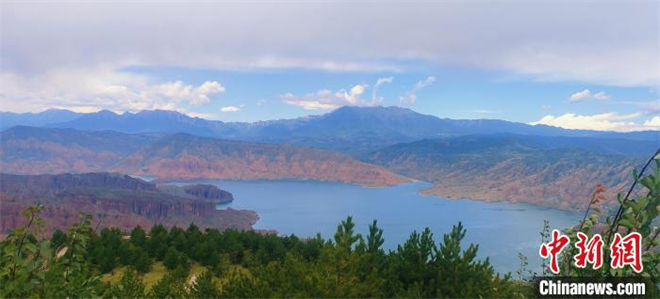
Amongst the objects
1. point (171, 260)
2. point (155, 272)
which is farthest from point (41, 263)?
point (155, 272)

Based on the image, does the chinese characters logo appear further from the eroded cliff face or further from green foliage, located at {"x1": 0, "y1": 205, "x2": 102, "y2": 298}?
the eroded cliff face

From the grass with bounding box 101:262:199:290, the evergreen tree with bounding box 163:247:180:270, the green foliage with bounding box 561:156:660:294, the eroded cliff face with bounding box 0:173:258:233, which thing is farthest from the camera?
the eroded cliff face with bounding box 0:173:258:233

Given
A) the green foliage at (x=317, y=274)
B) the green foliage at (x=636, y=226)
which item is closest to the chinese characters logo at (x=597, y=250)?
the green foliage at (x=636, y=226)

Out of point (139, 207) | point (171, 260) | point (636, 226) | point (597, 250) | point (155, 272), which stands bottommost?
point (139, 207)

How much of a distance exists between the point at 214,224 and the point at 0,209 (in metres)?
69.4

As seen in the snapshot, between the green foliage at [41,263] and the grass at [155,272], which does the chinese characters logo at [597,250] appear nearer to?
the green foliage at [41,263]

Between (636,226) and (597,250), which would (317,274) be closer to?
(597,250)

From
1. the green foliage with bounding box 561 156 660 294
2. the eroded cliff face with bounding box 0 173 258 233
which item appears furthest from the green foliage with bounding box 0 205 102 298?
the eroded cliff face with bounding box 0 173 258 233

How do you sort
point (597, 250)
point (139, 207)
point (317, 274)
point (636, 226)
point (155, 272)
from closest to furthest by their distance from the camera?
point (636, 226) → point (597, 250) → point (317, 274) → point (155, 272) → point (139, 207)

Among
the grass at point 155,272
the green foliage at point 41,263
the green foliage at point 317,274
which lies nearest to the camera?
the green foliage at point 41,263

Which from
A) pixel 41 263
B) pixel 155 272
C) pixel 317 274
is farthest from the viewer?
pixel 155 272

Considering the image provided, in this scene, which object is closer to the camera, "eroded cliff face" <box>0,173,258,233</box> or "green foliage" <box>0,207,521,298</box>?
"green foliage" <box>0,207,521,298</box>

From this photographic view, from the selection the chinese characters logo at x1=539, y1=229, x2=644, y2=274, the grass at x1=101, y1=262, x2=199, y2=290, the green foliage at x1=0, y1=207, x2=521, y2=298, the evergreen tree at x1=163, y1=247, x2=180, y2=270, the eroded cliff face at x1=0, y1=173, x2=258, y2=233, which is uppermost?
the chinese characters logo at x1=539, y1=229, x2=644, y2=274

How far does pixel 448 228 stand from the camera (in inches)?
6624
